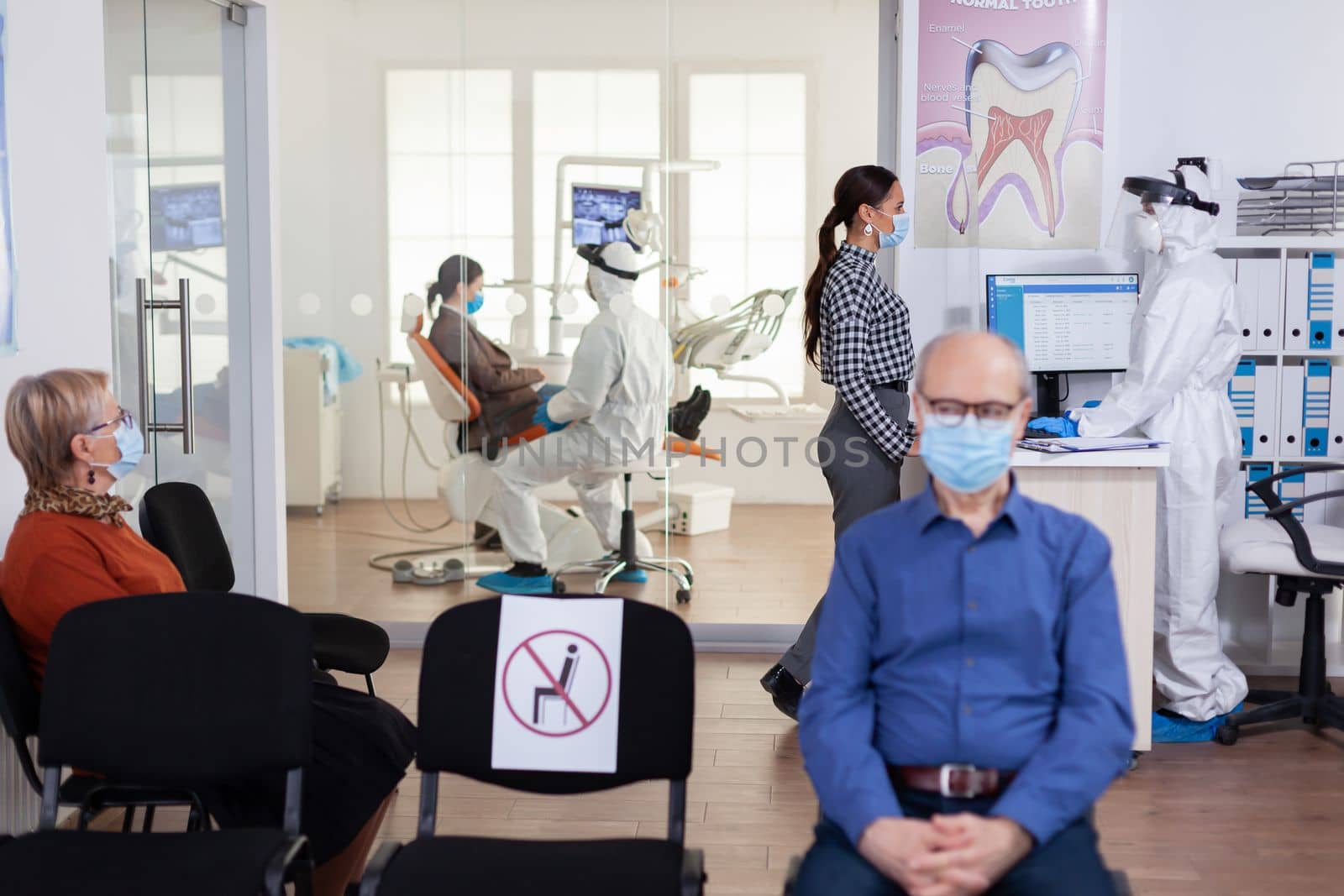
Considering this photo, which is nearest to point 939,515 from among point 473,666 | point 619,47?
point 473,666

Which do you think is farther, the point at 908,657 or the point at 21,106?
the point at 21,106

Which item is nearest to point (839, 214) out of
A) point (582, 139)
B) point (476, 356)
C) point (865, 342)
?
point (865, 342)

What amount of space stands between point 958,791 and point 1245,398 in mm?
2974

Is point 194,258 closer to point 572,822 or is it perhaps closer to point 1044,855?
point 572,822

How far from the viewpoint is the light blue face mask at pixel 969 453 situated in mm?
2055

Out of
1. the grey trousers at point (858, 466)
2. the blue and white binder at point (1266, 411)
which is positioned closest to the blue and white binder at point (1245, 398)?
the blue and white binder at point (1266, 411)

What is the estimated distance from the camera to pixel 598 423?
16.1 feet

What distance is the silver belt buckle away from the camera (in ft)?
6.64

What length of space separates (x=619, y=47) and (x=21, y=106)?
88.2 inches

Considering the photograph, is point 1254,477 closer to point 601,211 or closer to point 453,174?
point 601,211

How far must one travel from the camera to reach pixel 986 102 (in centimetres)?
445

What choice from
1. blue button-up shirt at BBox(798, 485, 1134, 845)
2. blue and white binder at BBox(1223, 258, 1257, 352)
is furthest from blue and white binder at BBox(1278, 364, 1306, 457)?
blue button-up shirt at BBox(798, 485, 1134, 845)

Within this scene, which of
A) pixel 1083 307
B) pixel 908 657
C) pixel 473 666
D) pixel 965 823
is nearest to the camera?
pixel 965 823

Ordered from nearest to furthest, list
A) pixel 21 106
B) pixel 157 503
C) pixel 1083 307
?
pixel 21 106, pixel 157 503, pixel 1083 307
